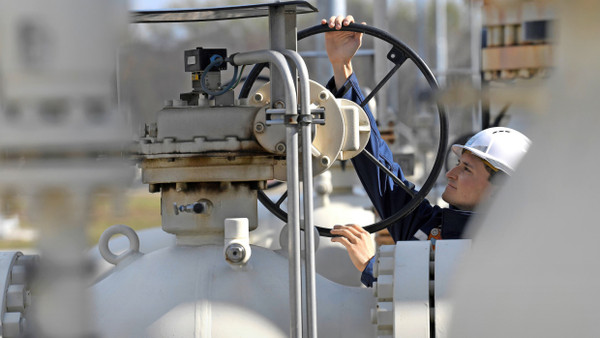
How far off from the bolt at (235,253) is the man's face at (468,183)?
0.94m

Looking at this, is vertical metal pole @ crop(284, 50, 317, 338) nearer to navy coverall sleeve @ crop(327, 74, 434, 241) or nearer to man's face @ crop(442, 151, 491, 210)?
navy coverall sleeve @ crop(327, 74, 434, 241)

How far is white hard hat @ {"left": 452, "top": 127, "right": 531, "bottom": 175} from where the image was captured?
2891 millimetres

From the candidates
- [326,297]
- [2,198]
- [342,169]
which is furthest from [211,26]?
[342,169]

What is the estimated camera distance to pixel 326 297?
2.31 metres

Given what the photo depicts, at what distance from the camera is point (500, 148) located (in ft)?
9.57

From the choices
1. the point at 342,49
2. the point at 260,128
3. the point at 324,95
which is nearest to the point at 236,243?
the point at 260,128

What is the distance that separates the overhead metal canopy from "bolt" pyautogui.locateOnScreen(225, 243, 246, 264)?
1.77 feet

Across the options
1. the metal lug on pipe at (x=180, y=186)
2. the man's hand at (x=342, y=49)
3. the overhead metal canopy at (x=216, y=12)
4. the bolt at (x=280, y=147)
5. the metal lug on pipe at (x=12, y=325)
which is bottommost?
A: the metal lug on pipe at (x=12, y=325)

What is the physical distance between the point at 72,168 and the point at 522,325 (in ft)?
1.67

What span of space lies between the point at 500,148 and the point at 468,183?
144 millimetres

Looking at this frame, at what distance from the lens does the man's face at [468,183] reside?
290 cm

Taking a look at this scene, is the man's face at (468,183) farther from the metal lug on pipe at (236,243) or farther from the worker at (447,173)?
the metal lug on pipe at (236,243)

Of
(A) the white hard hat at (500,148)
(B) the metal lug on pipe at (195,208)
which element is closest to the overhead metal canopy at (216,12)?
(B) the metal lug on pipe at (195,208)

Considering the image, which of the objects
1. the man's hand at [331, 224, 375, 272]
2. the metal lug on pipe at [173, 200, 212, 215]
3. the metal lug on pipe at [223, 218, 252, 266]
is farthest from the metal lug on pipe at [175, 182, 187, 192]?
the man's hand at [331, 224, 375, 272]
